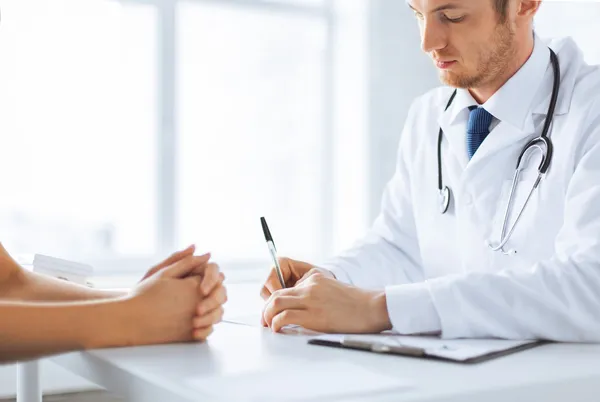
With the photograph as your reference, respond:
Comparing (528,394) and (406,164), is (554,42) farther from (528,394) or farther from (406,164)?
(528,394)

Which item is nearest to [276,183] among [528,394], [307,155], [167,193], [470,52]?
[307,155]

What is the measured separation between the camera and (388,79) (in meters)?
3.59

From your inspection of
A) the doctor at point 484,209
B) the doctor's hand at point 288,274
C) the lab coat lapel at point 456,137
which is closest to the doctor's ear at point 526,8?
the doctor at point 484,209

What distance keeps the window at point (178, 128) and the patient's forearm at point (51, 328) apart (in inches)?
84.1

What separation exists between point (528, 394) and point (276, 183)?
2.85 metres

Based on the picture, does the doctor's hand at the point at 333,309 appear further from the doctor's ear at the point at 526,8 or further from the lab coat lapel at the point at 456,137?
the doctor's ear at the point at 526,8

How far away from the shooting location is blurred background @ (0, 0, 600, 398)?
3055mm

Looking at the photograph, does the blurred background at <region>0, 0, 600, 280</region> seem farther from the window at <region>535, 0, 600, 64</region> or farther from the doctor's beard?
the doctor's beard

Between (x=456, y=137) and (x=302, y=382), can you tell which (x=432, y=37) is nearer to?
(x=456, y=137)

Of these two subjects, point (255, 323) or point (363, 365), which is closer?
point (363, 365)

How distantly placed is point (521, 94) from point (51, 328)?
39.0 inches

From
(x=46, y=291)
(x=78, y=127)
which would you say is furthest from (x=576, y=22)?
(x=46, y=291)

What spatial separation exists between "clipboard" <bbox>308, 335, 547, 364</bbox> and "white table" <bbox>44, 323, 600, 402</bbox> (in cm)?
1

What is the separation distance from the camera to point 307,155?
3688mm
